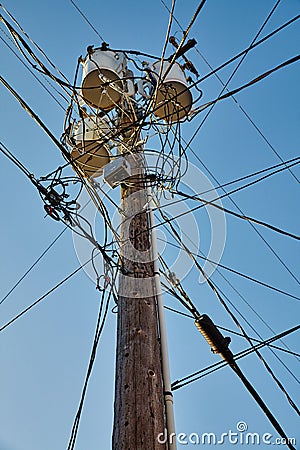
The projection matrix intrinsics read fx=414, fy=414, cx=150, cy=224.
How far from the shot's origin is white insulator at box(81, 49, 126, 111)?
12.4 feet

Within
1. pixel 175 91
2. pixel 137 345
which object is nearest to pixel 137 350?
pixel 137 345

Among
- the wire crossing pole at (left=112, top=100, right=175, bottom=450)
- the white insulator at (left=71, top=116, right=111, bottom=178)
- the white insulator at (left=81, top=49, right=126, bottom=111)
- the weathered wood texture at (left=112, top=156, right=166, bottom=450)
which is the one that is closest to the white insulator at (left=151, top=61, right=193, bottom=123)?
the white insulator at (left=81, top=49, right=126, bottom=111)

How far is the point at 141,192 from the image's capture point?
10.6 feet

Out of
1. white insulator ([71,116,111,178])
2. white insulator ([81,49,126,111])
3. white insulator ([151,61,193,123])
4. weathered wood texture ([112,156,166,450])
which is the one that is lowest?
weathered wood texture ([112,156,166,450])

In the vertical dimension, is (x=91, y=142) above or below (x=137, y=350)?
above

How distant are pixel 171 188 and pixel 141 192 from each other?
364 millimetres

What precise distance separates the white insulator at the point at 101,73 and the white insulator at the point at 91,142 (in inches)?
7.5

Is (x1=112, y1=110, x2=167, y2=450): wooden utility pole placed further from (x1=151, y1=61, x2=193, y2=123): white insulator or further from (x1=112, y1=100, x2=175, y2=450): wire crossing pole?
(x1=151, y1=61, x2=193, y2=123): white insulator

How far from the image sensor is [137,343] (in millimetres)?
2188

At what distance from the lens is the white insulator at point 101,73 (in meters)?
3.79

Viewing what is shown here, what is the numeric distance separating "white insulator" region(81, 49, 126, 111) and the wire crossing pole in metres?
1.15

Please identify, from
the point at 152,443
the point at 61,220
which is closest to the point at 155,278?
the point at 61,220

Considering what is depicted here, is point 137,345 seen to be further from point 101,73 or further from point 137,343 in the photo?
point 101,73

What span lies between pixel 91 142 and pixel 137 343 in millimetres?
2279
